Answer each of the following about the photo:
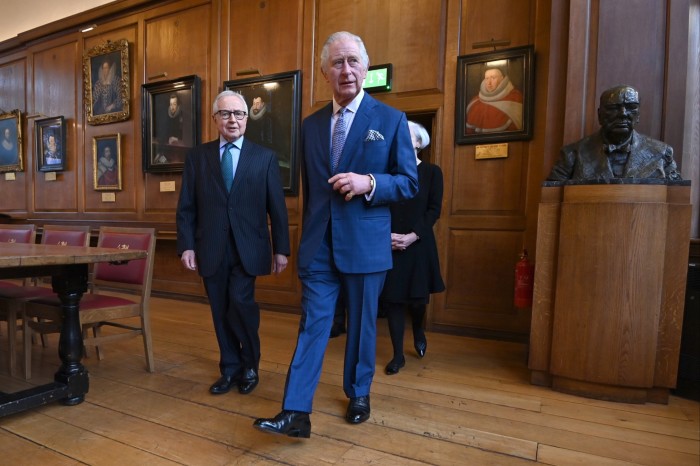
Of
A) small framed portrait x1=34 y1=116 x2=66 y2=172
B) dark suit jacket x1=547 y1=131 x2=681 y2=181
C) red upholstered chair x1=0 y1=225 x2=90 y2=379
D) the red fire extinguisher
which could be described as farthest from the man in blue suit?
small framed portrait x1=34 y1=116 x2=66 y2=172

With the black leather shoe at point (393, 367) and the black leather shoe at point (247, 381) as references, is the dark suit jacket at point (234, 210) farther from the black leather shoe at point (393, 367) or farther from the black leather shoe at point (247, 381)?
the black leather shoe at point (393, 367)

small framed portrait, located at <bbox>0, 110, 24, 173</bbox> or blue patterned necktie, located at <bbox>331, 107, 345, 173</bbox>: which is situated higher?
small framed portrait, located at <bbox>0, 110, 24, 173</bbox>

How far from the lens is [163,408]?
6.55 feet

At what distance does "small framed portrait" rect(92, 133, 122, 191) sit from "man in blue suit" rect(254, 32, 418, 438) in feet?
15.1

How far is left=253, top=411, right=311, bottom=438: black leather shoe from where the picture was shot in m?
1.50

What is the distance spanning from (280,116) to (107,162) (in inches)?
109

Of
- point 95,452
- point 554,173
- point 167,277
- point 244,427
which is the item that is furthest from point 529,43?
point 167,277

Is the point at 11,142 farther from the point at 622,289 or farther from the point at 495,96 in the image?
the point at 622,289

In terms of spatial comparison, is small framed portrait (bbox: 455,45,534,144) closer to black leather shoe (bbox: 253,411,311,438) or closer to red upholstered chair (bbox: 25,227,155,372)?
red upholstered chair (bbox: 25,227,155,372)

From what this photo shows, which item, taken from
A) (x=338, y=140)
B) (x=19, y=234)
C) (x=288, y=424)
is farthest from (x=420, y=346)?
(x=19, y=234)

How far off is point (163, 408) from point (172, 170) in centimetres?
352

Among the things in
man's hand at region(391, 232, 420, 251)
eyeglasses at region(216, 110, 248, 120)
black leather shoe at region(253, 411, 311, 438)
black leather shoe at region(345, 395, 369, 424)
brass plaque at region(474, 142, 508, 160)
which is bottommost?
black leather shoe at region(345, 395, 369, 424)

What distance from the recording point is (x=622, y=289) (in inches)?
85.2

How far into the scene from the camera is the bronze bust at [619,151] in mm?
2268
